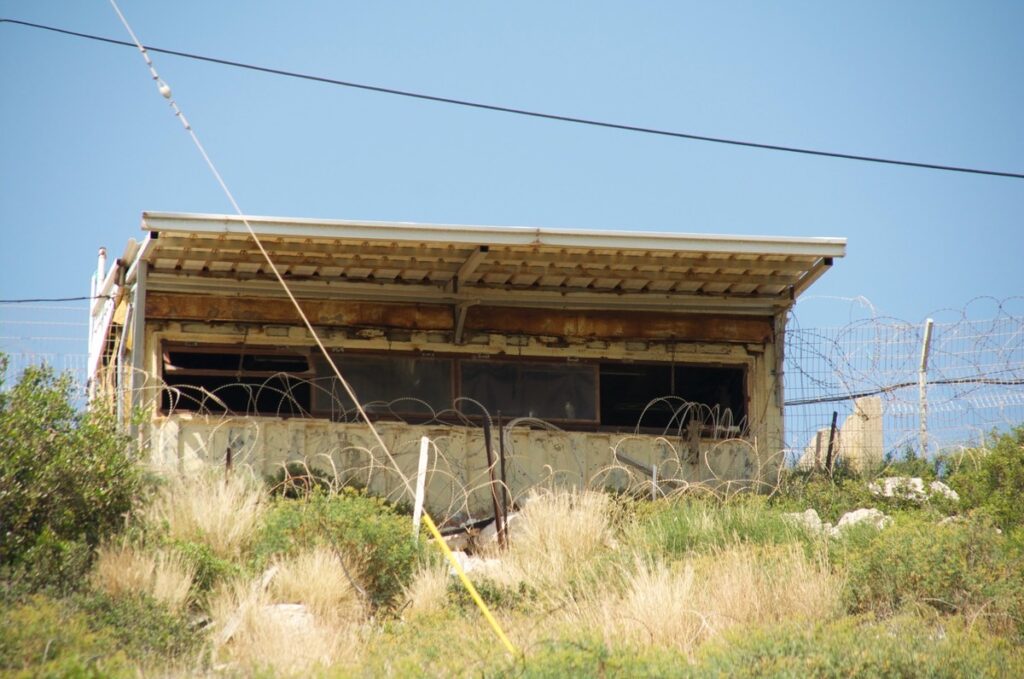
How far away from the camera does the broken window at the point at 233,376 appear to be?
1446 centimetres

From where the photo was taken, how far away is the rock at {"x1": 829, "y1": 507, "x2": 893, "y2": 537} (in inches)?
473

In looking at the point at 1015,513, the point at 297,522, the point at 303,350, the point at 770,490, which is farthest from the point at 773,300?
the point at 297,522

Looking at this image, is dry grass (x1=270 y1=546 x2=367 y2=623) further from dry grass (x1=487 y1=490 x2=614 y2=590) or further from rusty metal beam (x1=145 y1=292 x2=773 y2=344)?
rusty metal beam (x1=145 y1=292 x2=773 y2=344)

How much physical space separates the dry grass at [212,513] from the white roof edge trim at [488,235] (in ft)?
8.36

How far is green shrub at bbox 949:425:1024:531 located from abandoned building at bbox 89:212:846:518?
8.16 ft

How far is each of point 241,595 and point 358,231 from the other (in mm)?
4297

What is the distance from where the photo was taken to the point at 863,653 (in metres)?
8.96

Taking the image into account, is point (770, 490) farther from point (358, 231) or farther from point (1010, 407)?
point (358, 231)

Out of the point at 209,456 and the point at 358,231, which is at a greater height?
the point at 358,231

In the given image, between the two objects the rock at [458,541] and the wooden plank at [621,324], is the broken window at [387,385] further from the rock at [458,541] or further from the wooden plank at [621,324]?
the rock at [458,541]

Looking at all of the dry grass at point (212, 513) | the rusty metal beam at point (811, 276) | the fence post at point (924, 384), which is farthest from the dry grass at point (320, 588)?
the fence post at point (924, 384)

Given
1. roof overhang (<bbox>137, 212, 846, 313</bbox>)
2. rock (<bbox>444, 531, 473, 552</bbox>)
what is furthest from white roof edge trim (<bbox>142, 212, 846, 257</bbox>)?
rock (<bbox>444, 531, 473, 552</bbox>)

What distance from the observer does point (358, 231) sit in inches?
525

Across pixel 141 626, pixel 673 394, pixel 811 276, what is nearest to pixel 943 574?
pixel 811 276
